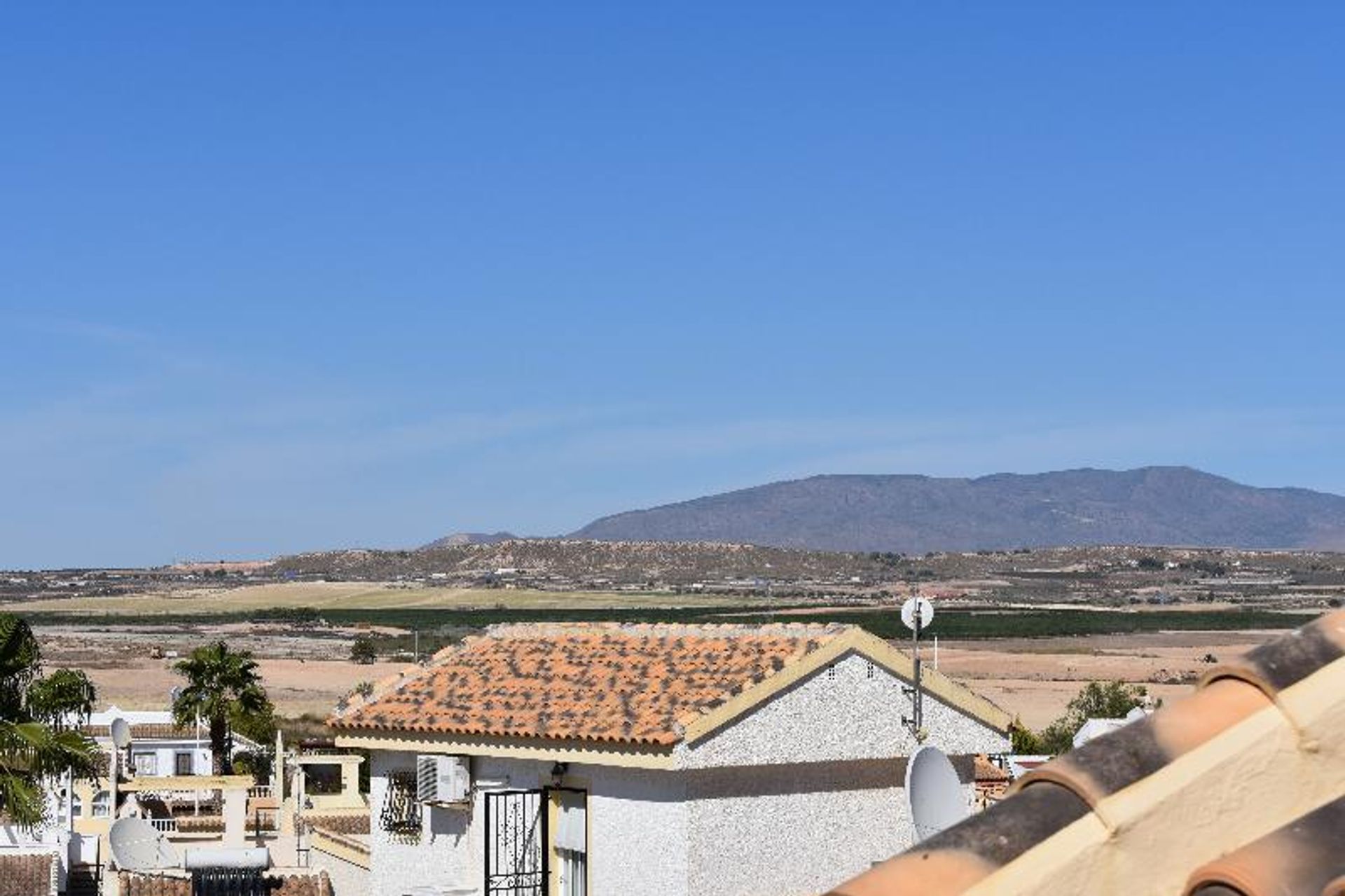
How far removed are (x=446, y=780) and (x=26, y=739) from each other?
499cm

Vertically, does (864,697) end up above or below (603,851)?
above

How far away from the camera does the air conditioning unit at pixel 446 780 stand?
2055cm

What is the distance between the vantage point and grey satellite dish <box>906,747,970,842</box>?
1327 centimetres

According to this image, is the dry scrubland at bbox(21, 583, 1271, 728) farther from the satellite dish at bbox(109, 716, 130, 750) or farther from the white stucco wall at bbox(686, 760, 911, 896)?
the white stucco wall at bbox(686, 760, 911, 896)

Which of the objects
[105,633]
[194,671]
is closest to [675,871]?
[194,671]

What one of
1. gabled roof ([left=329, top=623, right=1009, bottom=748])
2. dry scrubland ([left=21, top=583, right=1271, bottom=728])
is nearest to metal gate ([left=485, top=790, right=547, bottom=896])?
gabled roof ([left=329, top=623, right=1009, bottom=748])

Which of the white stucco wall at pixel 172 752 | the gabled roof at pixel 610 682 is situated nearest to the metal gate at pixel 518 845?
the gabled roof at pixel 610 682

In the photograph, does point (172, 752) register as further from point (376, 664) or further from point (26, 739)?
point (376, 664)

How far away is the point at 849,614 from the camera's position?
17525cm

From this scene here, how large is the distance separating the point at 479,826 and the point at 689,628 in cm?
323

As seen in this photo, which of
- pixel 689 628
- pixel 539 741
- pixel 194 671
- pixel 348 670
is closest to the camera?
pixel 539 741

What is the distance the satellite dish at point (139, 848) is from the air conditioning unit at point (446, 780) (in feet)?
11.6

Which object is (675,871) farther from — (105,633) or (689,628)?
(105,633)

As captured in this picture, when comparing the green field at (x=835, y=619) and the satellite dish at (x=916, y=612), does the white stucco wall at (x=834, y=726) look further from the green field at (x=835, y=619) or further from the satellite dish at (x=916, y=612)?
the green field at (x=835, y=619)
